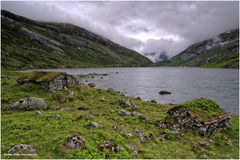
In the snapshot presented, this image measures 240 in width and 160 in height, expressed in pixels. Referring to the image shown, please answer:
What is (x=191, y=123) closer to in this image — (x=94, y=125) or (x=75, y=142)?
(x=94, y=125)

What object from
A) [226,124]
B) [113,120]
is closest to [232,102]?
[226,124]

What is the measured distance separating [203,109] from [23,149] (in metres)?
22.9

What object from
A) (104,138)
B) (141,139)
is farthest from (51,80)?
(104,138)

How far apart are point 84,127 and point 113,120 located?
19.4ft

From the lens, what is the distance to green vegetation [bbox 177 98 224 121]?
2855 cm

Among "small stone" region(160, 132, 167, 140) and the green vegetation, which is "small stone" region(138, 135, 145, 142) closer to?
"small stone" region(160, 132, 167, 140)

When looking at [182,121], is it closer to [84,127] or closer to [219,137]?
[219,137]

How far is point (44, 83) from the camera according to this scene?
43594 millimetres

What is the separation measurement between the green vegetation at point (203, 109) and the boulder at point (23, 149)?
19.2 meters

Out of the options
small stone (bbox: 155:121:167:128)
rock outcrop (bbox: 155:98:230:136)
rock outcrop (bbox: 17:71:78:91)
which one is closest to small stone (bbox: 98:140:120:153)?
small stone (bbox: 155:121:167:128)

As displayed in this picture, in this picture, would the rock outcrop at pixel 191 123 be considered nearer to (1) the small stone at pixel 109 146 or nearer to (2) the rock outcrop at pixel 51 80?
(1) the small stone at pixel 109 146

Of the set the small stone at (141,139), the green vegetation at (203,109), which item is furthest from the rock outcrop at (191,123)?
the small stone at (141,139)

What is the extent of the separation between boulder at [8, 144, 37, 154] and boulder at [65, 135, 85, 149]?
2.56m

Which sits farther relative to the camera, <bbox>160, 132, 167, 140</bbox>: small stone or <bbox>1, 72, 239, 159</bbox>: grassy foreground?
<bbox>160, 132, 167, 140</bbox>: small stone
